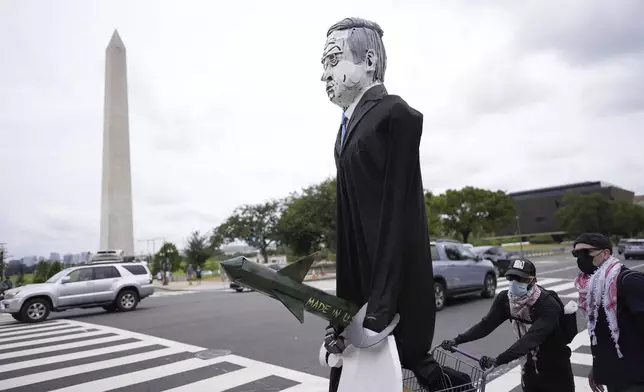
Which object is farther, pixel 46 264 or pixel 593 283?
pixel 46 264

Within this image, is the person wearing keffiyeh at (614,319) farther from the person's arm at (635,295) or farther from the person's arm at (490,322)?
the person's arm at (490,322)

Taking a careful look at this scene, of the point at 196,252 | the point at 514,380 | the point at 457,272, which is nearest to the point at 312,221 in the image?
the point at 196,252

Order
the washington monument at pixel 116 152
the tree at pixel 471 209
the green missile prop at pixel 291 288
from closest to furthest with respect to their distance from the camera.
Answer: the green missile prop at pixel 291 288 → the washington monument at pixel 116 152 → the tree at pixel 471 209

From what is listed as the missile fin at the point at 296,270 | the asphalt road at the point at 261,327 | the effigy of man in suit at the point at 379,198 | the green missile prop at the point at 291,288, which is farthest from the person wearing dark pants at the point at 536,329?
the asphalt road at the point at 261,327

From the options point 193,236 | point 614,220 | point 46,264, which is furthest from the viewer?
point 614,220

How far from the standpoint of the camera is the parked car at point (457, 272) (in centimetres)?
1114

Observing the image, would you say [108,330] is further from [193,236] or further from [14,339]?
[193,236]

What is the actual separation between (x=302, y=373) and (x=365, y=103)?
4.96 m

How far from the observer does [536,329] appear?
301cm

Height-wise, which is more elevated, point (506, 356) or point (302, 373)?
point (506, 356)

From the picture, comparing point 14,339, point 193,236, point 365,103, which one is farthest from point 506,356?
point 193,236

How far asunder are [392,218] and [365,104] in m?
0.56

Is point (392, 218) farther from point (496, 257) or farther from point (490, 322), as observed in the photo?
point (496, 257)

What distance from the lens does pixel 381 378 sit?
1625mm
